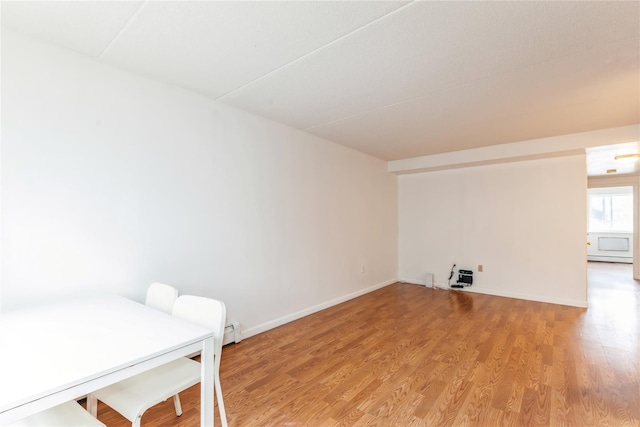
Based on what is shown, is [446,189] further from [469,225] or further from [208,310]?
[208,310]

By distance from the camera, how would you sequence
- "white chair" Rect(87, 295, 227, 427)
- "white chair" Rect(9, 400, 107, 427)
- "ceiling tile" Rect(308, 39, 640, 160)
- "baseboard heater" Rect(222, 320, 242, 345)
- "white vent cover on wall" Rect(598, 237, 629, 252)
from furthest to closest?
"white vent cover on wall" Rect(598, 237, 629, 252)
"baseboard heater" Rect(222, 320, 242, 345)
"ceiling tile" Rect(308, 39, 640, 160)
"white chair" Rect(87, 295, 227, 427)
"white chair" Rect(9, 400, 107, 427)

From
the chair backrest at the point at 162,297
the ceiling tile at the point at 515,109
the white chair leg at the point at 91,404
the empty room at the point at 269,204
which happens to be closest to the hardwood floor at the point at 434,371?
the empty room at the point at 269,204

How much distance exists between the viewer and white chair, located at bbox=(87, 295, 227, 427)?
4.01 feet

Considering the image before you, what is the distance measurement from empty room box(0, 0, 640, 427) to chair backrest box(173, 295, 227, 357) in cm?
1

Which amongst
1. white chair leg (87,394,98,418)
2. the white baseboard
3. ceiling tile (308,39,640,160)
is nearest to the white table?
white chair leg (87,394,98,418)

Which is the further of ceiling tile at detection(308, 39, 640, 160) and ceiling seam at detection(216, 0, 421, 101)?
ceiling tile at detection(308, 39, 640, 160)

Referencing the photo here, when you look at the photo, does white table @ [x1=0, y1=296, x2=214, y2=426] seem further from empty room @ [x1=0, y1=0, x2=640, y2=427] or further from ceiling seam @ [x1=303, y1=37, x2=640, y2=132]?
ceiling seam @ [x1=303, y1=37, x2=640, y2=132]

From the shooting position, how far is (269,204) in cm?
318

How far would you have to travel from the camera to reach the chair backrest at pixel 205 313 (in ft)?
4.70

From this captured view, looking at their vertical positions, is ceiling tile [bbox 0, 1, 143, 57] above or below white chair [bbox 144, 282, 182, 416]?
above

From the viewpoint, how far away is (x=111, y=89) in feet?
6.91

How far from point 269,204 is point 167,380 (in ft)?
6.59

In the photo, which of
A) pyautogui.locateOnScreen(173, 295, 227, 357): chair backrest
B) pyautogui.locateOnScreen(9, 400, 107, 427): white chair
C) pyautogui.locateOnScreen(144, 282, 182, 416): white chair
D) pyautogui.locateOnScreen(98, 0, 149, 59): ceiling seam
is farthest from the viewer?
pyautogui.locateOnScreen(144, 282, 182, 416): white chair

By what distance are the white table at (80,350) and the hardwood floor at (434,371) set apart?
719 millimetres
